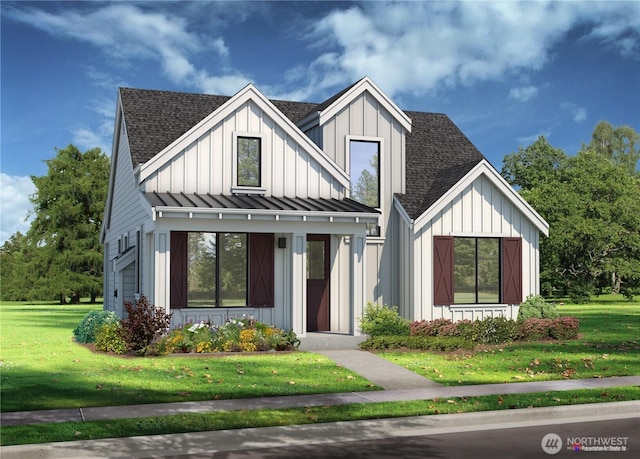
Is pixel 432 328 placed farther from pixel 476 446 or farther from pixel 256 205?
pixel 476 446

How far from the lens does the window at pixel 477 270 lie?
22.7 metres

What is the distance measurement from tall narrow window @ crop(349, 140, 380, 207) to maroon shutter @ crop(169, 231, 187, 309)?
6.04 metres

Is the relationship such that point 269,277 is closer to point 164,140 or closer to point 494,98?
point 164,140

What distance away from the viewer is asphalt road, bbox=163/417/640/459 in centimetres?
881

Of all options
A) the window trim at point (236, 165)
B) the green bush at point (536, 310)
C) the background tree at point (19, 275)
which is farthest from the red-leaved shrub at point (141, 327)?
the background tree at point (19, 275)

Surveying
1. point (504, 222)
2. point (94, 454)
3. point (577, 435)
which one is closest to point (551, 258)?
point (504, 222)

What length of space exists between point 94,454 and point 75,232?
156 ft

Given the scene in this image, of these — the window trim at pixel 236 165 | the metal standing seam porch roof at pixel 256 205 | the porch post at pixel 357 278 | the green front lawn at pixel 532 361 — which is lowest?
the green front lawn at pixel 532 361

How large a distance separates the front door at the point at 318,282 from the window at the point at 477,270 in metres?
3.40

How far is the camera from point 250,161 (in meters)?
21.6

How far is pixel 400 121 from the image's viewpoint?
23969mm

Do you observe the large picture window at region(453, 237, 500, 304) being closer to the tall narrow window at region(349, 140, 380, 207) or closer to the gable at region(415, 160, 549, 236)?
the gable at region(415, 160, 549, 236)

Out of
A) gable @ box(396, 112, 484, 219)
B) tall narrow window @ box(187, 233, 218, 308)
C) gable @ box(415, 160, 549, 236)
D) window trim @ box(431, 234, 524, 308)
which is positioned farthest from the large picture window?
tall narrow window @ box(187, 233, 218, 308)

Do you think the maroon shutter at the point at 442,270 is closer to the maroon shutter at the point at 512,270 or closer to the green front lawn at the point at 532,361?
the maroon shutter at the point at 512,270
